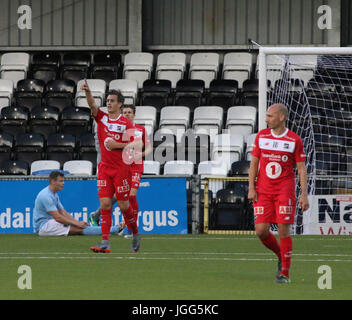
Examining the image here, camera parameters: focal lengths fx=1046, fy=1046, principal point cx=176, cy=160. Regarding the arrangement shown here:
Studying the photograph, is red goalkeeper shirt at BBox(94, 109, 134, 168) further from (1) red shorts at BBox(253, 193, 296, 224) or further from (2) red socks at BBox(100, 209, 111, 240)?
(1) red shorts at BBox(253, 193, 296, 224)

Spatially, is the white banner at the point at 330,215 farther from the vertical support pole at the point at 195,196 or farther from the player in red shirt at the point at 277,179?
the player in red shirt at the point at 277,179

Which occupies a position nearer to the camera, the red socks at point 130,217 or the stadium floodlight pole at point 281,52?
the red socks at point 130,217

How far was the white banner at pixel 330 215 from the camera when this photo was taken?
19344 mm

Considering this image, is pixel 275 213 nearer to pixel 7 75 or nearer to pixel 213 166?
pixel 213 166

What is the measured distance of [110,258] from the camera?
12.9 meters

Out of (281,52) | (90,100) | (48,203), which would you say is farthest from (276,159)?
(48,203)

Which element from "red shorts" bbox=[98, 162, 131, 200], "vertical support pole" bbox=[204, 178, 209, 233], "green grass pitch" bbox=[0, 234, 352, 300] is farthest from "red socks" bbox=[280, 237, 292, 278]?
"vertical support pole" bbox=[204, 178, 209, 233]

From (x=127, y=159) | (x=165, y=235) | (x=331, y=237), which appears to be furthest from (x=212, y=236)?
(x=127, y=159)

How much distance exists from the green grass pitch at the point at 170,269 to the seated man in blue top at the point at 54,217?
790 mm

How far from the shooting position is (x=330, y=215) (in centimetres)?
1942

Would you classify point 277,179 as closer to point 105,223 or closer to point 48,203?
point 105,223

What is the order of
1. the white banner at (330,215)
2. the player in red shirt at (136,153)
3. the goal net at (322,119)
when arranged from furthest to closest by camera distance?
the goal net at (322,119) < the white banner at (330,215) < the player in red shirt at (136,153)

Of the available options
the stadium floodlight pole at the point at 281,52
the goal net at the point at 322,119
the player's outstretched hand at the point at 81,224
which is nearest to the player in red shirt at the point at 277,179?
the stadium floodlight pole at the point at 281,52

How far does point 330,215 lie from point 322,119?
3278 mm
